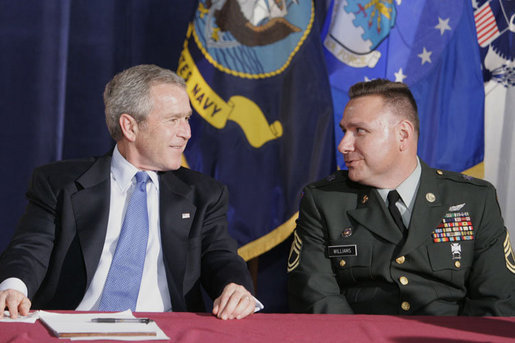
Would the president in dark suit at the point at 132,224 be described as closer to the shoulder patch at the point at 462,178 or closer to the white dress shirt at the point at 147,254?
the white dress shirt at the point at 147,254

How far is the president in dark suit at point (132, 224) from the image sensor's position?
214 cm

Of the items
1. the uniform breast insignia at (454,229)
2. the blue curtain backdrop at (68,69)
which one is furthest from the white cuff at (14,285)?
the blue curtain backdrop at (68,69)

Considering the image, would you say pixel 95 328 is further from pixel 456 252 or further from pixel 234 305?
pixel 456 252

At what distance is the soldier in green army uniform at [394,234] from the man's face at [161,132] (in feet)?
1.76

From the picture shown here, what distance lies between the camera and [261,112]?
3.21 meters

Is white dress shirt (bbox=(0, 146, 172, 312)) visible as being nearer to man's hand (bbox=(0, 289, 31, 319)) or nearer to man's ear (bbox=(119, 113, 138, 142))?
man's ear (bbox=(119, 113, 138, 142))

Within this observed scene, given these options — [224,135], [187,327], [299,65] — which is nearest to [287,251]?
[224,135]

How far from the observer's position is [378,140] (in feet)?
7.80

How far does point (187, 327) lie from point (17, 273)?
2.41ft

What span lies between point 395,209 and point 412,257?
0.63 feet

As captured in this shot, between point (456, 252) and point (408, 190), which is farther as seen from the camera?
point (408, 190)

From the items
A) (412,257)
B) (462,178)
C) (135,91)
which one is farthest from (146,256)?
(462,178)

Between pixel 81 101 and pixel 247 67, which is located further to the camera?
pixel 81 101

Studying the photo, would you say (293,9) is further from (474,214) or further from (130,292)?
(130,292)
